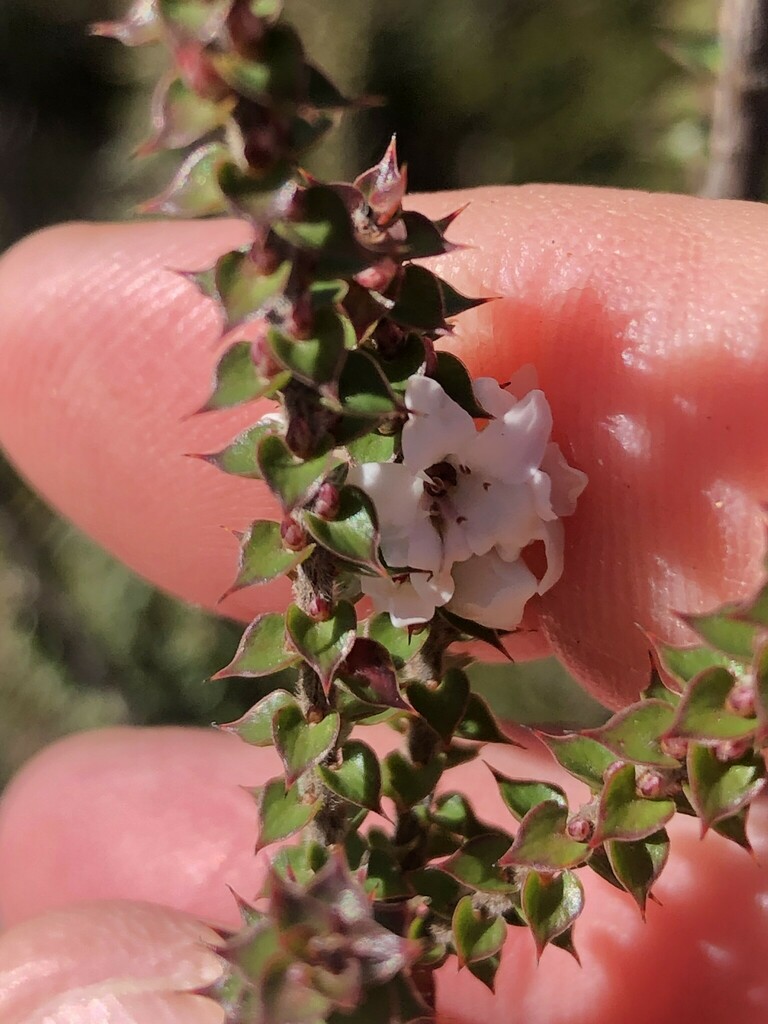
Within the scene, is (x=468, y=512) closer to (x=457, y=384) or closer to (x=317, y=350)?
(x=457, y=384)

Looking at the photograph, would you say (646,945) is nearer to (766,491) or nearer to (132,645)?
(766,491)

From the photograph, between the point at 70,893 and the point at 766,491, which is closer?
the point at 766,491

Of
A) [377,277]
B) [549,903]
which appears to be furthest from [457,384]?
[549,903]

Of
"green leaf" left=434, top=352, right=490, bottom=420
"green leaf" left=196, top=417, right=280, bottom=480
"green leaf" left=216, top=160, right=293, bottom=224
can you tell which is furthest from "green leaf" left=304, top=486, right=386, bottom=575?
"green leaf" left=216, top=160, right=293, bottom=224

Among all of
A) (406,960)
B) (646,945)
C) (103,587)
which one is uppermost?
(406,960)

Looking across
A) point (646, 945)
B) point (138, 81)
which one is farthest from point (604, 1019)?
point (138, 81)

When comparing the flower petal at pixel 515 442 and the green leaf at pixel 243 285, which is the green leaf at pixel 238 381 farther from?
the flower petal at pixel 515 442

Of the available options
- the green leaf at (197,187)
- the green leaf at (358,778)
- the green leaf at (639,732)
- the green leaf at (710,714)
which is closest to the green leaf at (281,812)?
the green leaf at (358,778)
